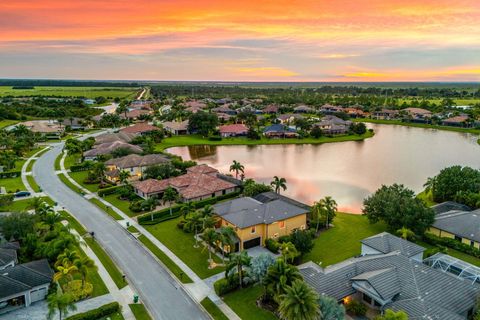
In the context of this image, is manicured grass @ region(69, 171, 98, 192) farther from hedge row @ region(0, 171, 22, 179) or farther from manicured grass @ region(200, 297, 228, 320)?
manicured grass @ region(200, 297, 228, 320)

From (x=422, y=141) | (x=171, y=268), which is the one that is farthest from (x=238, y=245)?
(x=422, y=141)

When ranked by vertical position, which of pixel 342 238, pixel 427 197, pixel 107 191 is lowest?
pixel 342 238

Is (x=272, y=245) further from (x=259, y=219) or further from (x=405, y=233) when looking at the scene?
(x=405, y=233)

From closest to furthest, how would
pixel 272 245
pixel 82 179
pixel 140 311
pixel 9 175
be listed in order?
pixel 140 311 < pixel 272 245 < pixel 82 179 < pixel 9 175

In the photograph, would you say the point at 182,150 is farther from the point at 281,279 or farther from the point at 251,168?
the point at 281,279

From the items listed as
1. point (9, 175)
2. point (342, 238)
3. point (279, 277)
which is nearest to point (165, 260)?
point (279, 277)

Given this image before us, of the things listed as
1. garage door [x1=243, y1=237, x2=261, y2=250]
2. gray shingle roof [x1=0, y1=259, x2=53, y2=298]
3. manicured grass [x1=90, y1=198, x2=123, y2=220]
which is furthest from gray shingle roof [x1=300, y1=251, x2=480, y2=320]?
manicured grass [x1=90, y1=198, x2=123, y2=220]

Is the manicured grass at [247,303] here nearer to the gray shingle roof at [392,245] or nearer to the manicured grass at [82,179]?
the gray shingle roof at [392,245]
